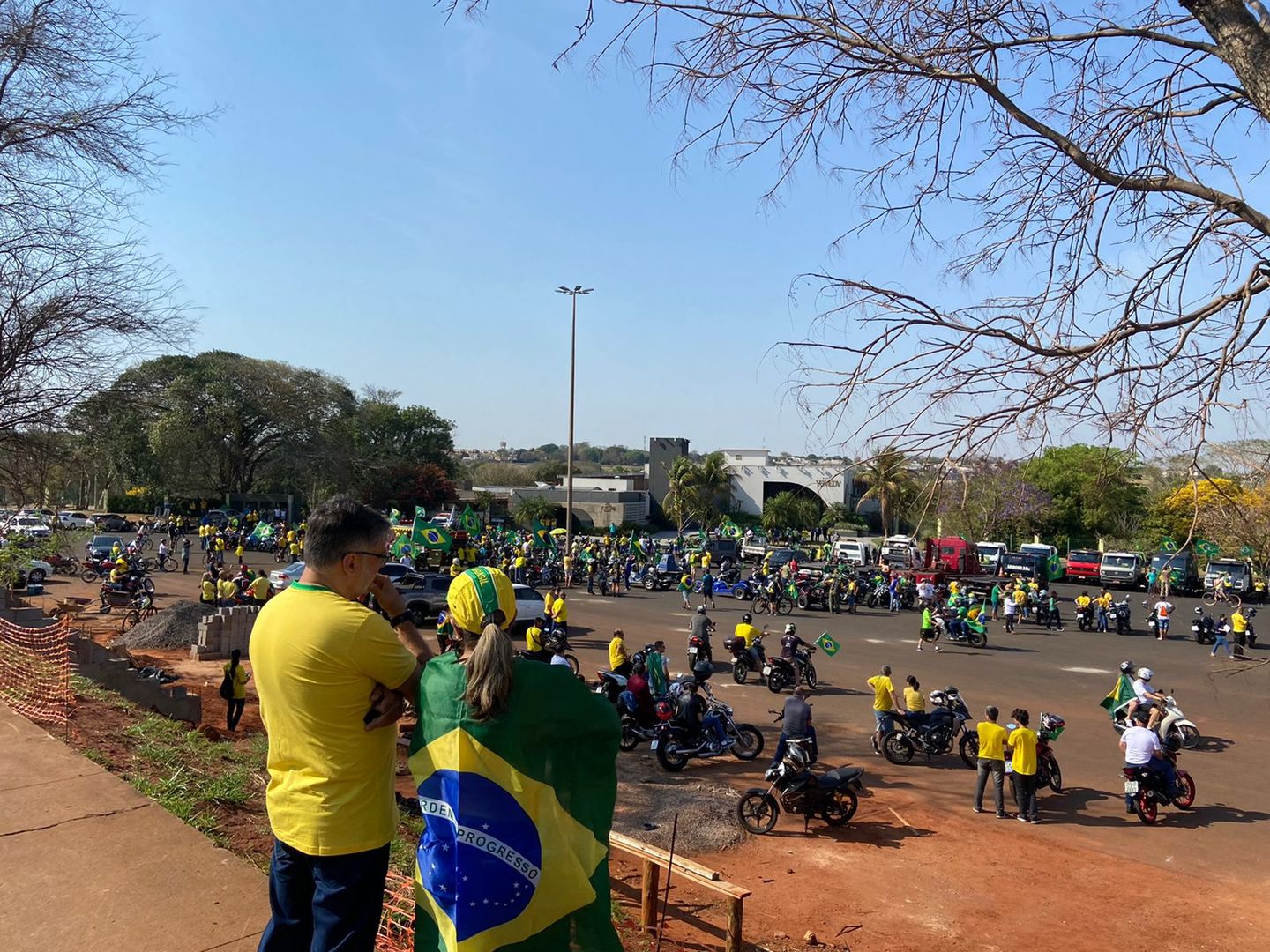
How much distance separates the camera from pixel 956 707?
1243cm

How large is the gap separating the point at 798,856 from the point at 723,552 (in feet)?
97.1

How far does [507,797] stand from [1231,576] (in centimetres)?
3977

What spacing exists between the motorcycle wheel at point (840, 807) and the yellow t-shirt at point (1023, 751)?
→ 1953mm

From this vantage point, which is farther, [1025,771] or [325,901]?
[1025,771]

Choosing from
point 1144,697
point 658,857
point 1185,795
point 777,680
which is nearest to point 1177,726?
point 1144,697

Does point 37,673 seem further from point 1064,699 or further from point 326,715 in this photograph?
point 1064,699

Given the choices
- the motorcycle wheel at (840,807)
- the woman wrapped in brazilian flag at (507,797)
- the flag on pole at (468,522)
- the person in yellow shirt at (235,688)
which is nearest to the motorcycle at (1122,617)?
the motorcycle wheel at (840,807)

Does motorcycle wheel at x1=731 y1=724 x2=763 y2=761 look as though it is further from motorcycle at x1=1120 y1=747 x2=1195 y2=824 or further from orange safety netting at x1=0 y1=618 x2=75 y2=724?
orange safety netting at x1=0 y1=618 x2=75 y2=724

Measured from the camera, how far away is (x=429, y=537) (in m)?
30.9

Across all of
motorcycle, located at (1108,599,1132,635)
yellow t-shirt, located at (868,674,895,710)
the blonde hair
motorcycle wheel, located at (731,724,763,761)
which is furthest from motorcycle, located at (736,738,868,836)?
motorcycle, located at (1108,599,1132,635)

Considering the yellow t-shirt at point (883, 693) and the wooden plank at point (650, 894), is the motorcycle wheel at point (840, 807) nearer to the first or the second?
the yellow t-shirt at point (883, 693)

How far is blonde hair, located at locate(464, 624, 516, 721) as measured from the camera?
7.25 feet

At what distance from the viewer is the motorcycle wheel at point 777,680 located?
1589 centimetres

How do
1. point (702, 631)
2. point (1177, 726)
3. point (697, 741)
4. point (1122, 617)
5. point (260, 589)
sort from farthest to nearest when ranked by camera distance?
point (1122, 617)
point (260, 589)
point (702, 631)
point (1177, 726)
point (697, 741)
